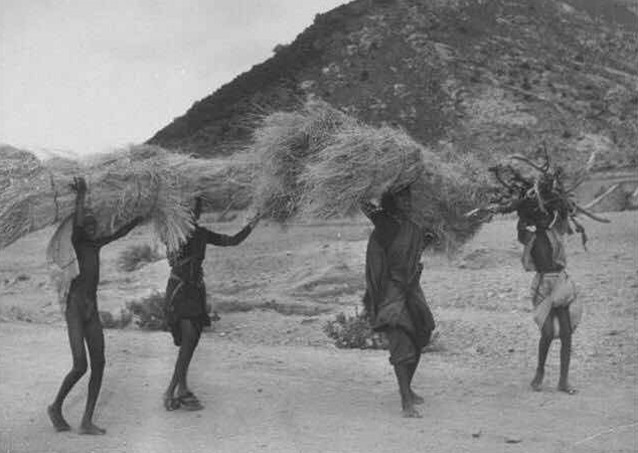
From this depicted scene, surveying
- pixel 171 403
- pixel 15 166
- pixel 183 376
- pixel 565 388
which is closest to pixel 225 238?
pixel 183 376

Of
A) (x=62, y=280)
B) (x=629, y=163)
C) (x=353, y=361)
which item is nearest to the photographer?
(x=62, y=280)

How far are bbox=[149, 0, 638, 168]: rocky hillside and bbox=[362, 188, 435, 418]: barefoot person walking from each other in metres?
26.8

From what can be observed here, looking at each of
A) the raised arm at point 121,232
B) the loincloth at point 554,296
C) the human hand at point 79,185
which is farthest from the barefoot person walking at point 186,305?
the loincloth at point 554,296

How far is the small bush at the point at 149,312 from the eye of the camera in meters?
12.7

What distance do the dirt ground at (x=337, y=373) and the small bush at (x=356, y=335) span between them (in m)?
0.23

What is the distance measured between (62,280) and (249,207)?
1871 millimetres

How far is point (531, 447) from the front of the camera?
5.94 meters

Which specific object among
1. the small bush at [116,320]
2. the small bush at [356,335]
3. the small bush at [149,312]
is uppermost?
the small bush at [356,335]

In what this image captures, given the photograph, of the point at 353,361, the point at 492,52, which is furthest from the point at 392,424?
the point at 492,52

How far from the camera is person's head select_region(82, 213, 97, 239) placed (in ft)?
21.1

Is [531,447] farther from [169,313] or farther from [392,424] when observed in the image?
[169,313]

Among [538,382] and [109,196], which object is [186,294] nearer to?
[109,196]

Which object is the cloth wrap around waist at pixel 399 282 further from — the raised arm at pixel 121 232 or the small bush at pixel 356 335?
the small bush at pixel 356 335

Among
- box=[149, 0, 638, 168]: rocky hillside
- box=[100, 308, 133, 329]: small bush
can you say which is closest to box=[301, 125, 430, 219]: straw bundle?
box=[100, 308, 133, 329]: small bush
